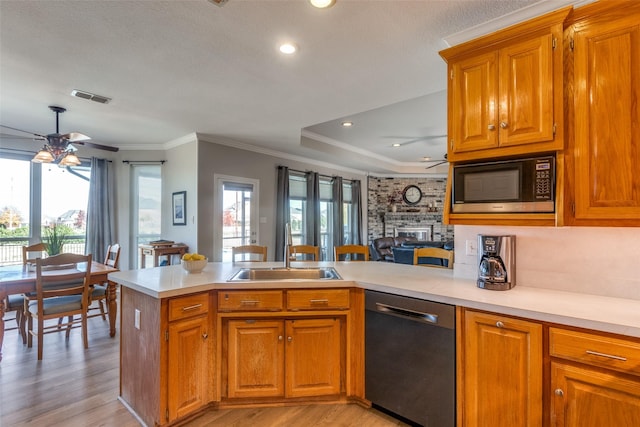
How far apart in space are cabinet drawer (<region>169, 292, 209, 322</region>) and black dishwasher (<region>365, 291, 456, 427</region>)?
43.6 inches

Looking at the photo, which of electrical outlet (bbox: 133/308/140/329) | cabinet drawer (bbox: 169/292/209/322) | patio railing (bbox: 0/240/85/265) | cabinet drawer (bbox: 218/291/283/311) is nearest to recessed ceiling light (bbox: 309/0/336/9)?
cabinet drawer (bbox: 218/291/283/311)

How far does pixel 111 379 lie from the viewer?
2.66m

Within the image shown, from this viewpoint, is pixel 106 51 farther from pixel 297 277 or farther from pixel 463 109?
pixel 463 109

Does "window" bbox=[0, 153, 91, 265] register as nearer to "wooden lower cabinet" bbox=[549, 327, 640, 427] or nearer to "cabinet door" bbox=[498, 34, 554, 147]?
"cabinet door" bbox=[498, 34, 554, 147]

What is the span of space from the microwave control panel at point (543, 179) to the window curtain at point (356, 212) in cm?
641

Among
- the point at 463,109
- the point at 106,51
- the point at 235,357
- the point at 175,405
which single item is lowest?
the point at 175,405

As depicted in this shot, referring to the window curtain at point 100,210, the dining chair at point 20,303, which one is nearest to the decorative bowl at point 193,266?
the dining chair at point 20,303

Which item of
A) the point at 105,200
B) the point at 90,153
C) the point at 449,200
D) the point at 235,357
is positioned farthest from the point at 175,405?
the point at 90,153

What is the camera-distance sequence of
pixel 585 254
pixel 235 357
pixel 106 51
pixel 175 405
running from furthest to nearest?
pixel 106 51 → pixel 235 357 → pixel 175 405 → pixel 585 254

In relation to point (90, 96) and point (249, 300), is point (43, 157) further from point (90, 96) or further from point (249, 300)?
point (249, 300)

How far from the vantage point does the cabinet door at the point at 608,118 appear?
159 cm

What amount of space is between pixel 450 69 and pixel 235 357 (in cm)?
246

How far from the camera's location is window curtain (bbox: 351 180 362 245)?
8.20 meters

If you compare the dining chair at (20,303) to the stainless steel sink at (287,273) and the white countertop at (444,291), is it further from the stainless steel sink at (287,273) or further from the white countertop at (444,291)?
the stainless steel sink at (287,273)
